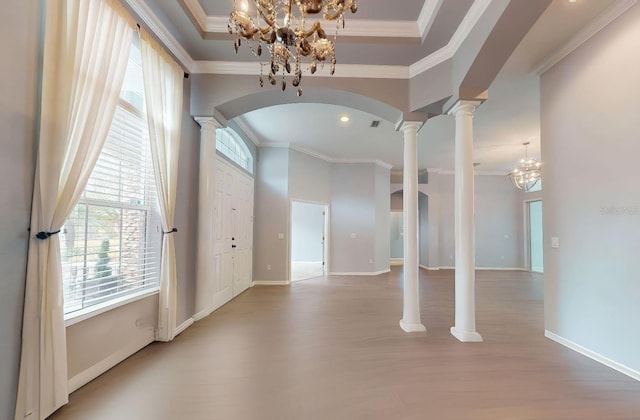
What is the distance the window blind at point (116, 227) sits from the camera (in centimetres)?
203

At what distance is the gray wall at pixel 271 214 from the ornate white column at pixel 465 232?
396 centimetres

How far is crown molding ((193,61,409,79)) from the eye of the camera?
3340mm

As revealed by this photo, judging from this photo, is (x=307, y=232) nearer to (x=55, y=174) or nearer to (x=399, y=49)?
(x=399, y=49)

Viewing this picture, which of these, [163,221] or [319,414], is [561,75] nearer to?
[319,414]

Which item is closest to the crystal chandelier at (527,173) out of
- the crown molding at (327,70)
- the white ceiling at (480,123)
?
the white ceiling at (480,123)

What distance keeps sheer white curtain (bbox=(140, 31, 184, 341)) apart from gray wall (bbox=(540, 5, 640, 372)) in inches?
169

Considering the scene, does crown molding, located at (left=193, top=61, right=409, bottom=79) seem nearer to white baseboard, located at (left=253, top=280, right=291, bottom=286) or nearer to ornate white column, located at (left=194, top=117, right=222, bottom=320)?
ornate white column, located at (left=194, top=117, right=222, bottom=320)

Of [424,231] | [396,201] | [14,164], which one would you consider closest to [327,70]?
[14,164]

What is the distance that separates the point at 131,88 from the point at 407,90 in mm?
3054

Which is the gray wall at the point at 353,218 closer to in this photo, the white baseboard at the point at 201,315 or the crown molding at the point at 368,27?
the white baseboard at the point at 201,315

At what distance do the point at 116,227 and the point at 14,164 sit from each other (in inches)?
36.6

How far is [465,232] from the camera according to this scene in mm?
3057

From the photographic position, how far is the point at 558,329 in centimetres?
306

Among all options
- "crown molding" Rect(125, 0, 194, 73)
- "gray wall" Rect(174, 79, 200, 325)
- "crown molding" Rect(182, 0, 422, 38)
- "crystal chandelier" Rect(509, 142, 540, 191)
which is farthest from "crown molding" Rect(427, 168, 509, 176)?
"crown molding" Rect(125, 0, 194, 73)
